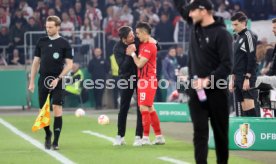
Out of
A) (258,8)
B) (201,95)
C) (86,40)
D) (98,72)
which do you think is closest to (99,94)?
(98,72)

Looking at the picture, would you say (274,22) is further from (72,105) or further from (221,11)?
(221,11)

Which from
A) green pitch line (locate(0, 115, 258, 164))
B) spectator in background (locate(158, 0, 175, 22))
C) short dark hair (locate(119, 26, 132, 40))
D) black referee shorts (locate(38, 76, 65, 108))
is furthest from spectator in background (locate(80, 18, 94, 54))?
black referee shorts (locate(38, 76, 65, 108))

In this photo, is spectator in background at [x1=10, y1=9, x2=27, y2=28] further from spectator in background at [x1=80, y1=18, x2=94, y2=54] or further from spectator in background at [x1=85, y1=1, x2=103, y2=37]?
spectator in background at [x1=85, y1=1, x2=103, y2=37]

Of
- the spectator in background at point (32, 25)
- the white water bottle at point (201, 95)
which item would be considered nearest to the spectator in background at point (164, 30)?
the spectator in background at point (32, 25)

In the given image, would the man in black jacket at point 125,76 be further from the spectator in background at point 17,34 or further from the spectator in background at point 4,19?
the spectator in background at point 4,19

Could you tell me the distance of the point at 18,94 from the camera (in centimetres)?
3086

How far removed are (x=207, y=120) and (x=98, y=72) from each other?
20165 mm

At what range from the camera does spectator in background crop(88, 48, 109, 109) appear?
30.7m

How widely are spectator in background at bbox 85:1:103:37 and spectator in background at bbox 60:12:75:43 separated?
79 cm

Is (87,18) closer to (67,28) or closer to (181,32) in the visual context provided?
(67,28)

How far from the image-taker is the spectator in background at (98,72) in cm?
3069

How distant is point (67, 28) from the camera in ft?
104

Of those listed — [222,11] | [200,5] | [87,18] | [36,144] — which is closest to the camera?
[200,5]

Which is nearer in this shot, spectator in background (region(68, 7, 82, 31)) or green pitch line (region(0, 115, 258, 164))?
green pitch line (region(0, 115, 258, 164))
